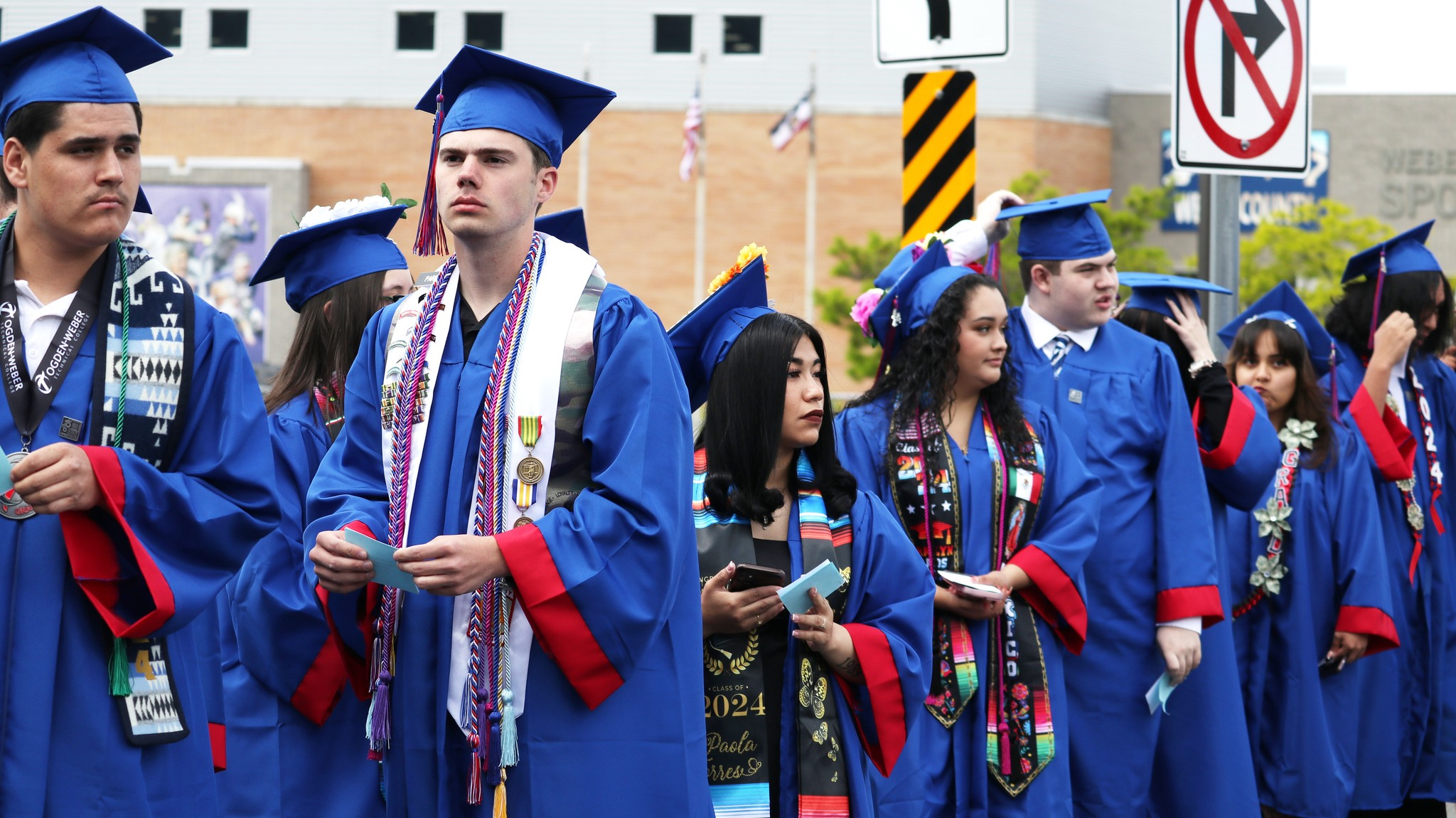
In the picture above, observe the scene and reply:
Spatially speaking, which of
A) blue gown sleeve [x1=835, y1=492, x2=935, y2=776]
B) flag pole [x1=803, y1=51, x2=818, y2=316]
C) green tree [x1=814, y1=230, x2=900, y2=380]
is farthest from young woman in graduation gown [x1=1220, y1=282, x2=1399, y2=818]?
flag pole [x1=803, y1=51, x2=818, y2=316]

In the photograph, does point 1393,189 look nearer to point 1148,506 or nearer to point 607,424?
point 1148,506

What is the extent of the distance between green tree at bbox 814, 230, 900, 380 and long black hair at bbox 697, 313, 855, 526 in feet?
98.2

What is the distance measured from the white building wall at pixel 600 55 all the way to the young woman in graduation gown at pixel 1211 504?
3578cm

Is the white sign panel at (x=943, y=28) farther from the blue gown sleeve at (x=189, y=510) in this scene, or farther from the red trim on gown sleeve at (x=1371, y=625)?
the blue gown sleeve at (x=189, y=510)

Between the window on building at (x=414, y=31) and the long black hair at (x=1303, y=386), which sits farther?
the window on building at (x=414, y=31)

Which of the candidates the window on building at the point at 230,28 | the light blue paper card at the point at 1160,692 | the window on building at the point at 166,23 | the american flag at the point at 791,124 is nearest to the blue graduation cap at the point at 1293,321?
the light blue paper card at the point at 1160,692

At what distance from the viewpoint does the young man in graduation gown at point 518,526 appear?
10.6 ft

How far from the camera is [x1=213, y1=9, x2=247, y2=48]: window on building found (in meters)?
42.5

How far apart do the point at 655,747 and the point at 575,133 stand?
1.43 meters

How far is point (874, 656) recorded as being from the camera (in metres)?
4.21

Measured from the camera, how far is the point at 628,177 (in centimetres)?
4262

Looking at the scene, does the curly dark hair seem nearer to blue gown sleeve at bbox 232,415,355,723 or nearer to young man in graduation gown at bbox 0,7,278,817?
blue gown sleeve at bbox 232,415,355,723

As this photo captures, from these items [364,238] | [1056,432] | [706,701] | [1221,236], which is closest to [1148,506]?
[1056,432]

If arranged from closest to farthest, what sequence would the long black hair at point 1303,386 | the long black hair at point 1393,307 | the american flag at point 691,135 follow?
the long black hair at point 1303,386, the long black hair at point 1393,307, the american flag at point 691,135
